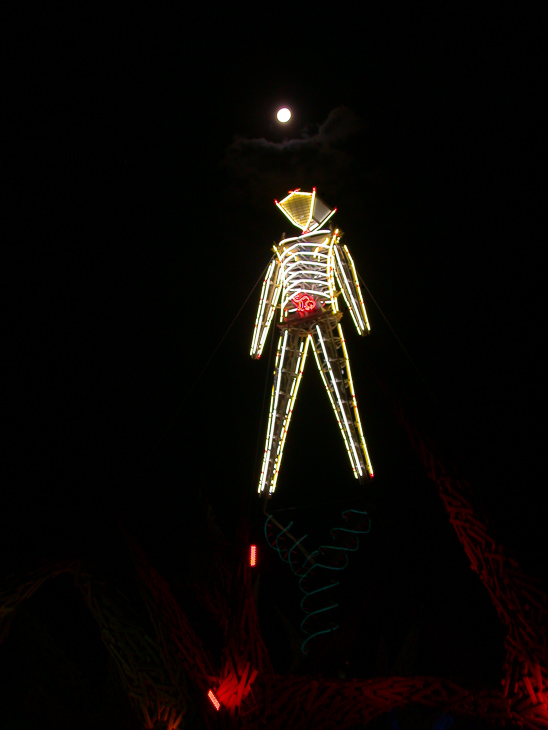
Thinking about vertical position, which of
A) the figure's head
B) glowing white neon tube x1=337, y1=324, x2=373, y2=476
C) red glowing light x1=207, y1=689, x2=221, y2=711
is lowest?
red glowing light x1=207, y1=689, x2=221, y2=711

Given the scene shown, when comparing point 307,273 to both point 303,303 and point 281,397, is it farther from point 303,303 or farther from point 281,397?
point 281,397

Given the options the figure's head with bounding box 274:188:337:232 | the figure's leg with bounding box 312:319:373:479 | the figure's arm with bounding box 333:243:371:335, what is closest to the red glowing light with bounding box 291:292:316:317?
the figure's leg with bounding box 312:319:373:479

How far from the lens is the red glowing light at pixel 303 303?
8.30 meters

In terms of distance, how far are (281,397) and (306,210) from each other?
2992 mm

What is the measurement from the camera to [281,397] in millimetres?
8039

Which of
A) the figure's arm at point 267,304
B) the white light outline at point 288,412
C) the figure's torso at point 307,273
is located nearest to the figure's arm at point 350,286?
the figure's torso at point 307,273

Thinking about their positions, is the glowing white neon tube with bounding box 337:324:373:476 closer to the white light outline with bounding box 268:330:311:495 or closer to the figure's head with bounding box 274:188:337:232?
the white light outline with bounding box 268:330:311:495

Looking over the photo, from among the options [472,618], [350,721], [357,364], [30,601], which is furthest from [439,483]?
[30,601]

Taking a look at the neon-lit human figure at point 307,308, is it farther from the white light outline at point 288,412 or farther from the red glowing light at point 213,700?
the red glowing light at point 213,700

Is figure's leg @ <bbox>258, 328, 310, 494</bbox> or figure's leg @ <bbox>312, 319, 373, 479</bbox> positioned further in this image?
figure's leg @ <bbox>258, 328, 310, 494</bbox>

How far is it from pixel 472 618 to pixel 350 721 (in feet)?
12.1

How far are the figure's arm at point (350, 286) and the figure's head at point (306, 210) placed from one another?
603 millimetres

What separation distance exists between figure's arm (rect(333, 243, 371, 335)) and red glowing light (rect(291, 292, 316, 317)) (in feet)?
1.65

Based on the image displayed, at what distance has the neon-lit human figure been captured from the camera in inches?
312
